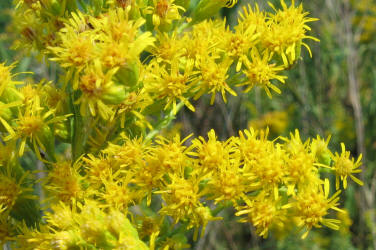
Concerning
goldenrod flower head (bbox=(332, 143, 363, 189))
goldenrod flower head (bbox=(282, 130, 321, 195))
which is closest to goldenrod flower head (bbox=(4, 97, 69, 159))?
goldenrod flower head (bbox=(282, 130, 321, 195))

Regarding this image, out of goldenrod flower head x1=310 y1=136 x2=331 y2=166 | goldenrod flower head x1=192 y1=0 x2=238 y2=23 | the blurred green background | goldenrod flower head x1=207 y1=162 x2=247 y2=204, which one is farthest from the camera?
the blurred green background

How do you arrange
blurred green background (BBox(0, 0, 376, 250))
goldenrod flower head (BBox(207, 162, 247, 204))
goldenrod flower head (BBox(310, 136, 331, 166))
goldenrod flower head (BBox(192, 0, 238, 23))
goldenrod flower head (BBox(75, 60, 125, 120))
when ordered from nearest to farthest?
1. goldenrod flower head (BBox(75, 60, 125, 120))
2. goldenrod flower head (BBox(207, 162, 247, 204))
3. goldenrod flower head (BBox(310, 136, 331, 166))
4. goldenrod flower head (BBox(192, 0, 238, 23))
5. blurred green background (BBox(0, 0, 376, 250))

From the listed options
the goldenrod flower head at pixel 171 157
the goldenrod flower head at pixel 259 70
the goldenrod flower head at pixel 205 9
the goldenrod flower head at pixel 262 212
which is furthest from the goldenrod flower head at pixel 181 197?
the goldenrod flower head at pixel 205 9

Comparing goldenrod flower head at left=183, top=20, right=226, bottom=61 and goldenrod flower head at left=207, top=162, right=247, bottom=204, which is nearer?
goldenrod flower head at left=207, top=162, right=247, bottom=204

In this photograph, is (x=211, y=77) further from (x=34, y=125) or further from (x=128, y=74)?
(x=34, y=125)

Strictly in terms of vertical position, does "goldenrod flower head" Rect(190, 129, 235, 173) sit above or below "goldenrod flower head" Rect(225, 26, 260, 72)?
below

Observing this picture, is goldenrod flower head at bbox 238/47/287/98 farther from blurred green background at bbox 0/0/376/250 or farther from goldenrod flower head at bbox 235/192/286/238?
blurred green background at bbox 0/0/376/250

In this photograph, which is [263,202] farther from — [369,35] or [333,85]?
[369,35]

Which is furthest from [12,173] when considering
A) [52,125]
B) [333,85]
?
[333,85]
